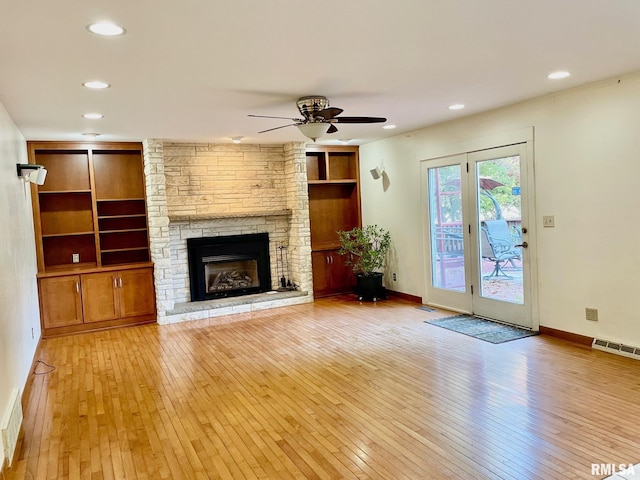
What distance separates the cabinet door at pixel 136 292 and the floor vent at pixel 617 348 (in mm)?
5200

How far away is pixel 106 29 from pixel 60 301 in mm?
4344

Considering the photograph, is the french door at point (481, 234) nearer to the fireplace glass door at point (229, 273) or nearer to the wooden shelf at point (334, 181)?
the wooden shelf at point (334, 181)

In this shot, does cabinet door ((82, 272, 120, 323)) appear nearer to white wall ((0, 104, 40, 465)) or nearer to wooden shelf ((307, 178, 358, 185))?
white wall ((0, 104, 40, 465))

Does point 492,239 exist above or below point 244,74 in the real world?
below

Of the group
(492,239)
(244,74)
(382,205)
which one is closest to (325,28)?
(244,74)

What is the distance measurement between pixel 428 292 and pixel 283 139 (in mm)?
3007

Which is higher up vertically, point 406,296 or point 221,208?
point 221,208

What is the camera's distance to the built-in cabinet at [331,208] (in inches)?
298

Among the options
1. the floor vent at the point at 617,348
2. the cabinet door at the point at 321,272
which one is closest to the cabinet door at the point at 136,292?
the cabinet door at the point at 321,272

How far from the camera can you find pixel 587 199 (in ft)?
14.4

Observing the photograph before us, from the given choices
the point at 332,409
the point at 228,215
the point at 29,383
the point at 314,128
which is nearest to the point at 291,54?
the point at 314,128

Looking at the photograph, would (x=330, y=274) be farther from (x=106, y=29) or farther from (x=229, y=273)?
(x=106, y=29)

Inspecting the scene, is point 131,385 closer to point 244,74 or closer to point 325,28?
point 244,74

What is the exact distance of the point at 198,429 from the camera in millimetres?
3180
